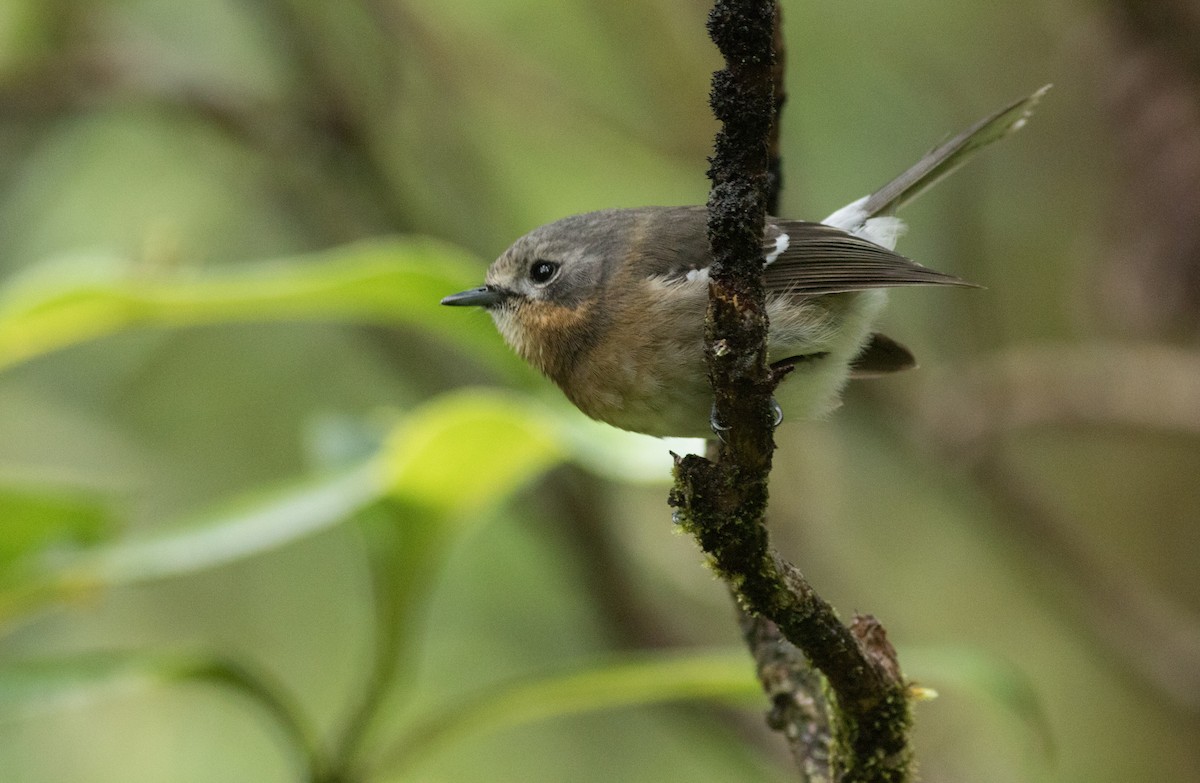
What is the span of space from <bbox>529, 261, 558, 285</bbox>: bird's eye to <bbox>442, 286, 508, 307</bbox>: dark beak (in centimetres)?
9

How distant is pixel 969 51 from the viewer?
5.39 m

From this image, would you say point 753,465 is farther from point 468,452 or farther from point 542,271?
point 542,271

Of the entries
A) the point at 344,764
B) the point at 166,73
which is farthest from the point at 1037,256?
the point at 344,764

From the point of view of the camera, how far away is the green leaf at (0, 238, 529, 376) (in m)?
2.78

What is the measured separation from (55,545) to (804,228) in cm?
193

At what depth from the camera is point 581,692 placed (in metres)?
2.86

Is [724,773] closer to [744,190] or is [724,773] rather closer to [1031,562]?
[1031,562]

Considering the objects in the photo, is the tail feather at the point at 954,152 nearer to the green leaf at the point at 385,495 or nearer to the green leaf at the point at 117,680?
the green leaf at the point at 385,495

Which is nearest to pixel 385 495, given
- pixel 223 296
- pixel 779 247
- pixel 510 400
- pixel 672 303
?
pixel 510 400

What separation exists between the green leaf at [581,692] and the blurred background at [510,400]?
0.04ft

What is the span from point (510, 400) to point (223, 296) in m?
0.72

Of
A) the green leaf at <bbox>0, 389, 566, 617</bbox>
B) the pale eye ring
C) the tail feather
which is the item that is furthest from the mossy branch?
the tail feather

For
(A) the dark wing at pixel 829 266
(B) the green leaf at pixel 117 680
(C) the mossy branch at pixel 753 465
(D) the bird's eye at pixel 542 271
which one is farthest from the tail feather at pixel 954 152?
(B) the green leaf at pixel 117 680

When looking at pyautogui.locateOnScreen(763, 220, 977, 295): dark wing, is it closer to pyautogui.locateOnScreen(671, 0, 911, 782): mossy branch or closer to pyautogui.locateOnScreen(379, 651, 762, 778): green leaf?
pyautogui.locateOnScreen(379, 651, 762, 778): green leaf
